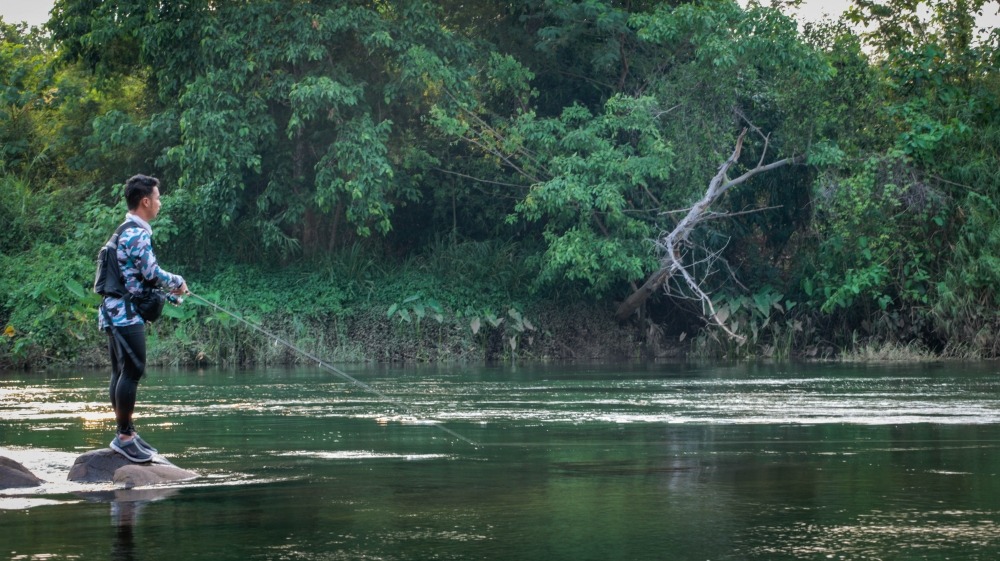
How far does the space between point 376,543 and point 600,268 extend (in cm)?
2362

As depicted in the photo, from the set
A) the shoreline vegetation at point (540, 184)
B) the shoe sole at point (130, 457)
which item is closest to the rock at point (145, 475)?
the shoe sole at point (130, 457)

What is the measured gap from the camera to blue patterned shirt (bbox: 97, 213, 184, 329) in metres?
9.64

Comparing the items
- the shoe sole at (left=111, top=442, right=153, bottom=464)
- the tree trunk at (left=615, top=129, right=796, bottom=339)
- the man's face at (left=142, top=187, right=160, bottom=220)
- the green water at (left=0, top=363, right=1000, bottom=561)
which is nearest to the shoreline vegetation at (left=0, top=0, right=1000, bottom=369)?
the tree trunk at (left=615, top=129, right=796, bottom=339)

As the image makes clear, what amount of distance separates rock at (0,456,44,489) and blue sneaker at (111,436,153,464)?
61cm

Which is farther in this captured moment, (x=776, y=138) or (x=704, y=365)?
(x=776, y=138)

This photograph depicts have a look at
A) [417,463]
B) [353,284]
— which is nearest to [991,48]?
[353,284]

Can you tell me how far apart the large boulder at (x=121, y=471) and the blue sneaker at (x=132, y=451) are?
0.03m

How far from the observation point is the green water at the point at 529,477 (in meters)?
6.45

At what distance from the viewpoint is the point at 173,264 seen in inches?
1286

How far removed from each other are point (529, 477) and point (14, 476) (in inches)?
118

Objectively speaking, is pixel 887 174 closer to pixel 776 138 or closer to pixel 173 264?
pixel 776 138

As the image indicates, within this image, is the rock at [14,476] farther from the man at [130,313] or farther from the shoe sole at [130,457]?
the man at [130,313]

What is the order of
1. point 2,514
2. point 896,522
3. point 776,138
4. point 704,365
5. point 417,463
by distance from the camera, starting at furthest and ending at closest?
point 776,138
point 704,365
point 417,463
point 2,514
point 896,522

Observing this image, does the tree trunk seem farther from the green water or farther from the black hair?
the black hair
